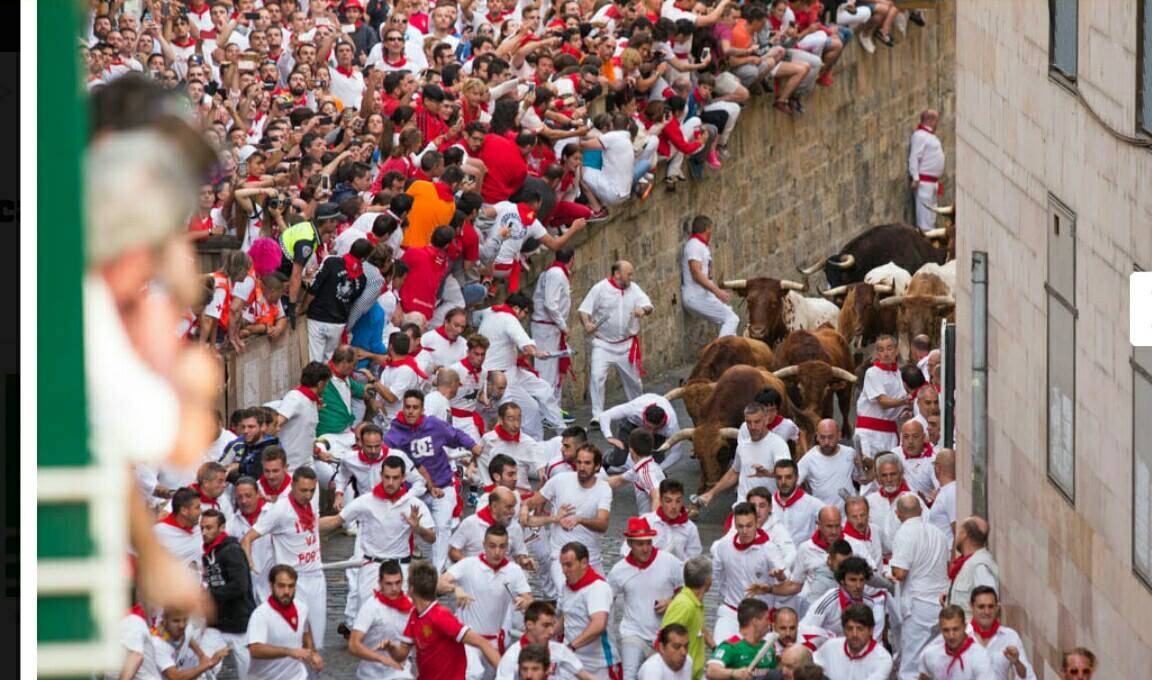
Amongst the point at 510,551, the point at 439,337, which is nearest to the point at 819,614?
the point at 510,551

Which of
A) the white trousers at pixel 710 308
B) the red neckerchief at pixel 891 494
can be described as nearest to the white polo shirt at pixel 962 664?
the red neckerchief at pixel 891 494

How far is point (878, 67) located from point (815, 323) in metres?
9.61

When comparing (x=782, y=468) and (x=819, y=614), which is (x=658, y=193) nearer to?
(x=782, y=468)

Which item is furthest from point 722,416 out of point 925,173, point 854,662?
point 925,173

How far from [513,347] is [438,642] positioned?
22.8 ft

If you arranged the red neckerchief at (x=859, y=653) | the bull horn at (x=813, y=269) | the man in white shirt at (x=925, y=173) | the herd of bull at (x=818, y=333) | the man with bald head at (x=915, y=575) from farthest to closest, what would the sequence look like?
the man in white shirt at (x=925, y=173) → the bull horn at (x=813, y=269) → the herd of bull at (x=818, y=333) → the man with bald head at (x=915, y=575) → the red neckerchief at (x=859, y=653)

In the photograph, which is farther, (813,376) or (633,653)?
(813,376)

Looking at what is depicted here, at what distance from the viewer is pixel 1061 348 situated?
13609 mm

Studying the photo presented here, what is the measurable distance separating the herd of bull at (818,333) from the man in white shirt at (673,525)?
4213 mm

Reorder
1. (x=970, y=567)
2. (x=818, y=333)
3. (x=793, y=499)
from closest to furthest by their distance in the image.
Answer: (x=970, y=567)
(x=793, y=499)
(x=818, y=333)

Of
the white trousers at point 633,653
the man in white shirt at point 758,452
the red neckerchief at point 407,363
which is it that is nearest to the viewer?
the white trousers at point 633,653

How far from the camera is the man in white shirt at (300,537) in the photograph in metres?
14.0

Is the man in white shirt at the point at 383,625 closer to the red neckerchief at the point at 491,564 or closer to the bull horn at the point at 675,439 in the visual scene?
the red neckerchief at the point at 491,564

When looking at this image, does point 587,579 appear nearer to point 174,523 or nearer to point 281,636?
point 281,636
